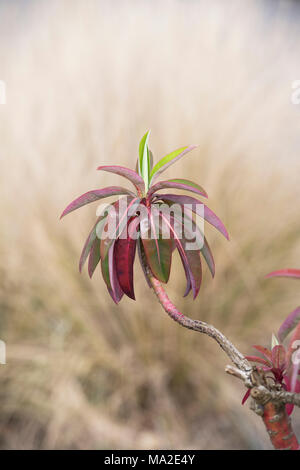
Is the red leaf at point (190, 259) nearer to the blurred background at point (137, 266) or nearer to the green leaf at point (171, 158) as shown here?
the green leaf at point (171, 158)

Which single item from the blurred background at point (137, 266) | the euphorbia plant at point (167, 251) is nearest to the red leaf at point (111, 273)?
the euphorbia plant at point (167, 251)

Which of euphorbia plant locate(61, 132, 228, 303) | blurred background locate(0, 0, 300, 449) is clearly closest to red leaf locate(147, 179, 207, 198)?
euphorbia plant locate(61, 132, 228, 303)

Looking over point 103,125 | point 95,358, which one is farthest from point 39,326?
point 103,125

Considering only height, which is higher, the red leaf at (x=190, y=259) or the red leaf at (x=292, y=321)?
the red leaf at (x=190, y=259)

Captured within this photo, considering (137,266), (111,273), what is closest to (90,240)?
(111,273)

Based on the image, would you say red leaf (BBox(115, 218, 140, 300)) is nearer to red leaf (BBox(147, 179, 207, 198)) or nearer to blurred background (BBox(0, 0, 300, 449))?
red leaf (BBox(147, 179, 207, 198))

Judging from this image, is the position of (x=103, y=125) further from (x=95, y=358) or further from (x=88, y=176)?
(x=95, y=358)
